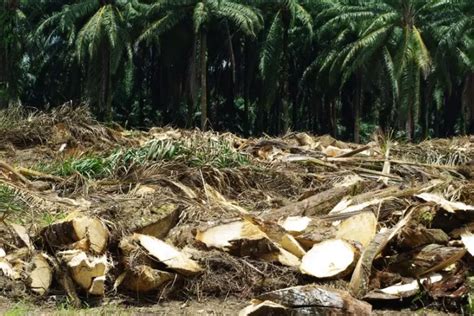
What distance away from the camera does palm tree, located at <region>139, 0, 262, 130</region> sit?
30.9 meters

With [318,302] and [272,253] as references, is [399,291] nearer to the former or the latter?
[318,302]

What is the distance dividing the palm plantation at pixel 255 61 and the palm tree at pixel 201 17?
64 mm

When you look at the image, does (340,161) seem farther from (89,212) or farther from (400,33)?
(400,33)

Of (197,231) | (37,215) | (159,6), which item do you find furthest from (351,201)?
(159,6)

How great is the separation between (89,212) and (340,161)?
476 cm

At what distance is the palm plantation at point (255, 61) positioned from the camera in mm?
32094

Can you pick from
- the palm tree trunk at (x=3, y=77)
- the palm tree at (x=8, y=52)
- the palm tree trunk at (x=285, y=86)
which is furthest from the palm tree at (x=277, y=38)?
the palm tree trunk at (x=3, y=77)

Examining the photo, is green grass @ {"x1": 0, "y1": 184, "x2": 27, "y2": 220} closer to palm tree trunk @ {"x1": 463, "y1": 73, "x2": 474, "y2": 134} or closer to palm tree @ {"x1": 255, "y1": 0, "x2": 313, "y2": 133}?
palm tree @ {"x1": 255, "y1": 0, "x2": 313, "y2": 133}

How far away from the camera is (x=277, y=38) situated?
3394 cm

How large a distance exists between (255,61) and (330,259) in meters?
31.6

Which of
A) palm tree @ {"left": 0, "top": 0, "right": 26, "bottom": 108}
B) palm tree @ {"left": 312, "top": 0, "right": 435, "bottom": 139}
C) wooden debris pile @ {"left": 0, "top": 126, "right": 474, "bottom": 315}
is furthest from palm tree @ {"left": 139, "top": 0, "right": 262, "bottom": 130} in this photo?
wooden debris pile @ {"left": 0, "top": 126, "right": 474, "bottom": 315}

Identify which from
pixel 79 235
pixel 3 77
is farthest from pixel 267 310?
pixel 3 77

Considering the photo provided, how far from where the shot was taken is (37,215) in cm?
762

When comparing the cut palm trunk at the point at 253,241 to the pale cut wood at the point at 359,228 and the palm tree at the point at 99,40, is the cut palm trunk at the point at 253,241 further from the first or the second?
the palm tree at the point at 99,40
